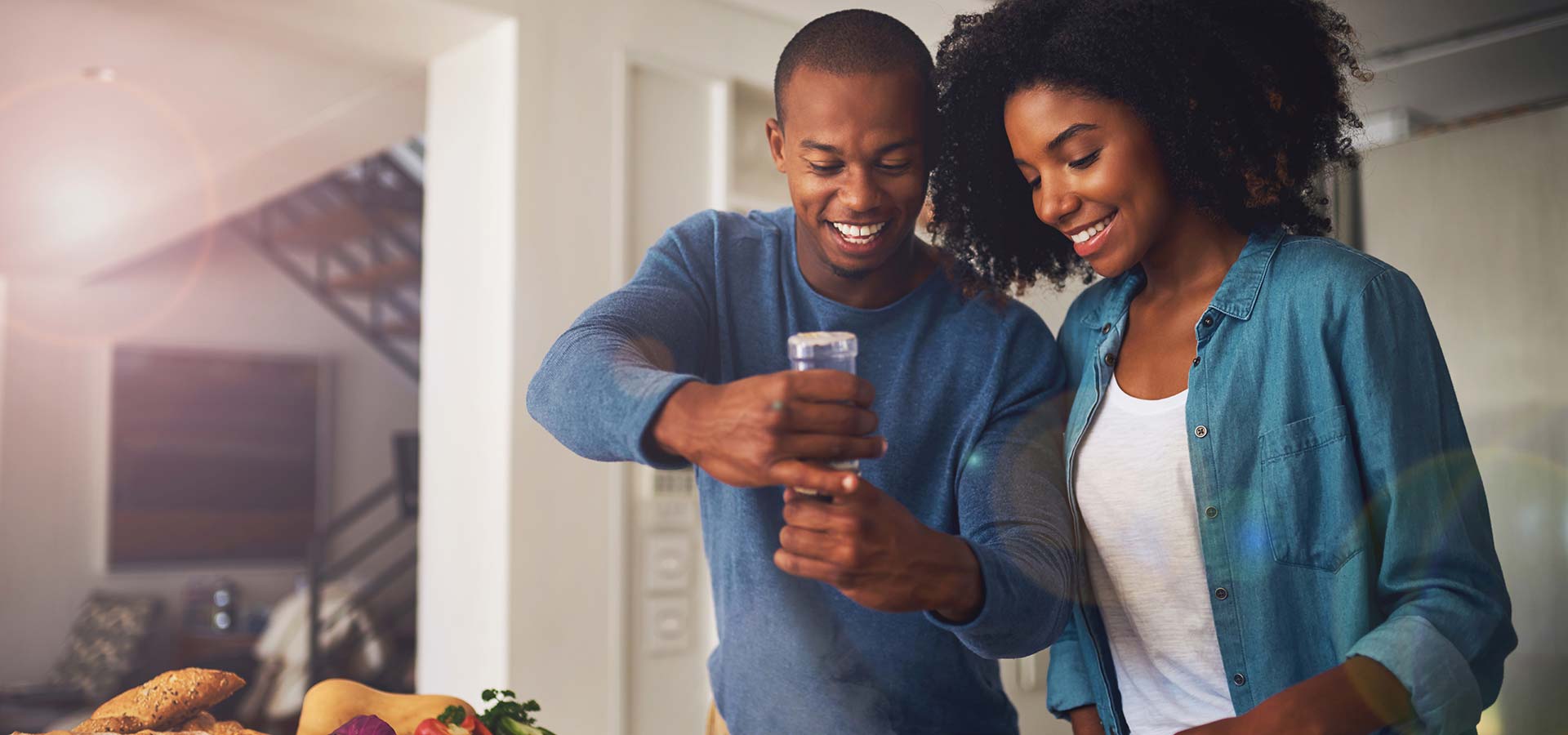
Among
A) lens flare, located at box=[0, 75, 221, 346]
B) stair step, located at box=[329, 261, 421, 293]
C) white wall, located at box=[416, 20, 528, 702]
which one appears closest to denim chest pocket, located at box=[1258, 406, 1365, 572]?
white wall, located at box=[416, 20, 528, 702]

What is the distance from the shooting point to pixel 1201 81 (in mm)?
937

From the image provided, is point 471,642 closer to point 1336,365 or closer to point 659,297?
point 659,297

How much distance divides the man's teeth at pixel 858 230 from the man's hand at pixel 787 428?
26 centimetres

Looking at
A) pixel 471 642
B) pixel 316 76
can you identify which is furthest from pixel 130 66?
pixel 471 642

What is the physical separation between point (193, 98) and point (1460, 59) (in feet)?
9.87

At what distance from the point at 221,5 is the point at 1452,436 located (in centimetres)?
194

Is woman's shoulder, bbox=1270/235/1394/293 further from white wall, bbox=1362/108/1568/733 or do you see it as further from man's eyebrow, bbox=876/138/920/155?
white wall, bbox=1362/108/1568/733

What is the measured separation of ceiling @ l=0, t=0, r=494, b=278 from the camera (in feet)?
6.81

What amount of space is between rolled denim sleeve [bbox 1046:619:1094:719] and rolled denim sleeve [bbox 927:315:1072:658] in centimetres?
16

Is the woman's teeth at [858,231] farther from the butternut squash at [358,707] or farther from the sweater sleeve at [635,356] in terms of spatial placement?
the butternut squash at [358,707]

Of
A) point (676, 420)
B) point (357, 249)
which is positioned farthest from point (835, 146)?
point (357, 249)

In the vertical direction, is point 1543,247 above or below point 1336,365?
above

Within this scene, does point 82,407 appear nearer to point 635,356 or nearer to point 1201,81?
point 635,356

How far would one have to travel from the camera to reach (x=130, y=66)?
2973mm
